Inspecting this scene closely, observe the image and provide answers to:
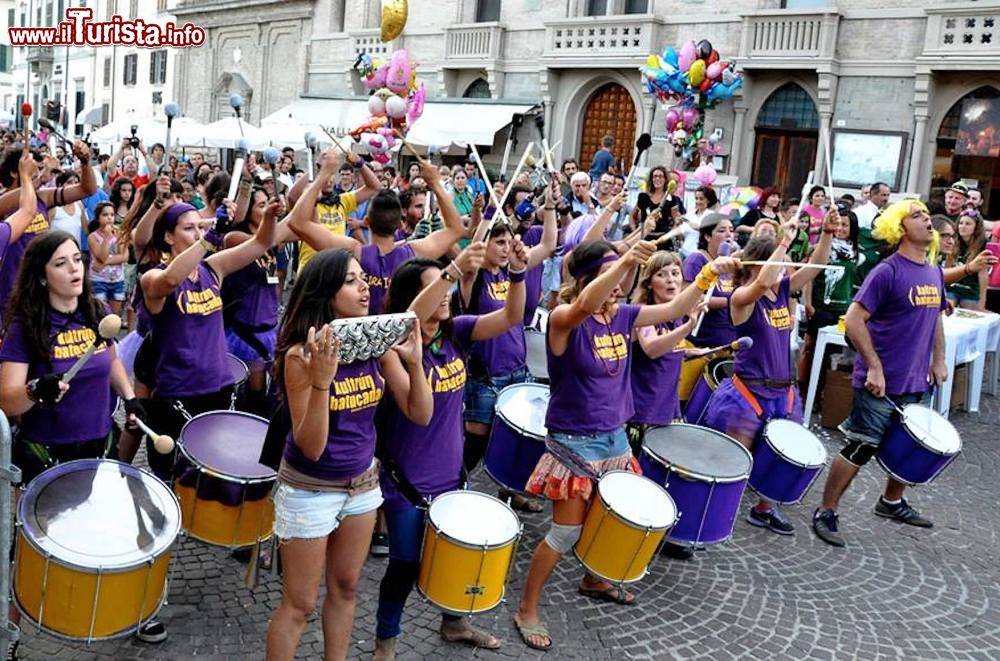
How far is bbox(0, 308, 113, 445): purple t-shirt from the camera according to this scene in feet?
11.5

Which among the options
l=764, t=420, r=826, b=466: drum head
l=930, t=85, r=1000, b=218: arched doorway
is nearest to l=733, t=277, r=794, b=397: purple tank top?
l=764, t=420, r=826, b=466: drum head

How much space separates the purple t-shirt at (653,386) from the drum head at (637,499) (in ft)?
2.42

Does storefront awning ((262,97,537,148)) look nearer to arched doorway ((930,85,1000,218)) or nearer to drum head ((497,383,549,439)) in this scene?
arched doorway ((930,85,1000,218))

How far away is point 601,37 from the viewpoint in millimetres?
20531

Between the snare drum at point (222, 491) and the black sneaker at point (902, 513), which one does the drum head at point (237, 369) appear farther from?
the black sneaker at point (902, 513)

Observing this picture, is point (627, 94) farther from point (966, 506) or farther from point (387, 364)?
point (387, 364)

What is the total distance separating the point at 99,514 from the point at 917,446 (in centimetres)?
468

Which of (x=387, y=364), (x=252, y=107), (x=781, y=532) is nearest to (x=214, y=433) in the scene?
(x=387, y=364)

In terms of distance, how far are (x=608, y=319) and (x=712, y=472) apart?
980mm

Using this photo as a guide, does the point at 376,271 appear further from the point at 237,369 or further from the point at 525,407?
the point at 525,407

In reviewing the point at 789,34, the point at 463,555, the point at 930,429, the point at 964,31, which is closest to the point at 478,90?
Answer: the point at 789,34

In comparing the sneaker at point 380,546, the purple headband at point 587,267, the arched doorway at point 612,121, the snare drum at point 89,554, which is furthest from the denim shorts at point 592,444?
the arched doorway at point 612,121

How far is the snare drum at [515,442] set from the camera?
472 cm

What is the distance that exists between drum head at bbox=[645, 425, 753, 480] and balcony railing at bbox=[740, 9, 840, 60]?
1428 centimetres
